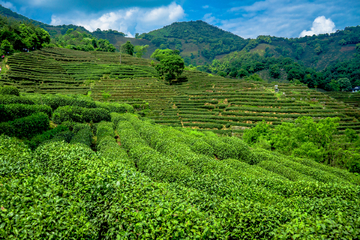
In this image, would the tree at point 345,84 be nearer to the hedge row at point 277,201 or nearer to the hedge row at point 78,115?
the hedge row at point 277,201

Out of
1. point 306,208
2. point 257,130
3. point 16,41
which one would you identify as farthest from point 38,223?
point 16,41

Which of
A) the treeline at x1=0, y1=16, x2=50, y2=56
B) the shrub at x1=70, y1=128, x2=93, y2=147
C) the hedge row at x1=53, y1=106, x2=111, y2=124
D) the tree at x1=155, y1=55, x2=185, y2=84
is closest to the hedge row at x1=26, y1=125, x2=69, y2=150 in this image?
the shrub at x1=70, y1=128, x2=93, y2=147

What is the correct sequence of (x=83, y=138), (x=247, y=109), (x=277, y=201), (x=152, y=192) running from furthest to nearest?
(x=247, y=109), (x=83, y=138), (x=277, y=201), (x=152, y=192)

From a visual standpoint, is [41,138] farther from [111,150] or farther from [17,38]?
[17,38]

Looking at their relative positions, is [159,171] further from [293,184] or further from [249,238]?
[293,184]

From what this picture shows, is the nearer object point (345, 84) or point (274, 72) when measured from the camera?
point (345, 84)

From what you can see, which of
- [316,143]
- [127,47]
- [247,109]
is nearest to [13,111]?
[316,143]

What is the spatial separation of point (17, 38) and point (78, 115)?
67100 mm

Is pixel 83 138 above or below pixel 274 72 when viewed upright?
below

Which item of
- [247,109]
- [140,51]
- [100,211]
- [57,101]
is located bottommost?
[247,109]

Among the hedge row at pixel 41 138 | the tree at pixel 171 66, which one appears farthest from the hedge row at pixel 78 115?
the tree at pixel 171 66

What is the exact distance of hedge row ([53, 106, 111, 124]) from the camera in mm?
21906

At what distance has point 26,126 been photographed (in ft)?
48.6

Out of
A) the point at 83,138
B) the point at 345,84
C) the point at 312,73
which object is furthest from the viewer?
the point at 312,73
